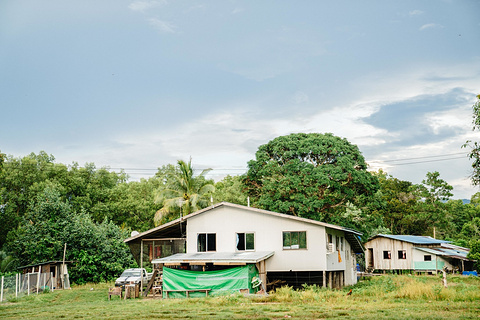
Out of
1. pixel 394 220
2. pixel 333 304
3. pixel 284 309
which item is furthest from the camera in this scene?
pixel 394 220

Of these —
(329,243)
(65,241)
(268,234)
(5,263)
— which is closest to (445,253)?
(329,243)

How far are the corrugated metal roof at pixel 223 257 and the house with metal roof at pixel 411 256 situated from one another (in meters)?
29.0

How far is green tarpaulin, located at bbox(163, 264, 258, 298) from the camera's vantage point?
86.8 ft

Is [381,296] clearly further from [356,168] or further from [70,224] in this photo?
[70,224]

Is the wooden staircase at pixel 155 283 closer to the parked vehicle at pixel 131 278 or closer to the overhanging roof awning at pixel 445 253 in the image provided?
the parked vehicle at pixel 131 278

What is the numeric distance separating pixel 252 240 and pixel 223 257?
339cm

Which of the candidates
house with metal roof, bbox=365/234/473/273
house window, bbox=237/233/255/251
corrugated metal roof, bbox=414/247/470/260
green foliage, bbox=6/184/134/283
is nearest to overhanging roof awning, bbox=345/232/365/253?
house window, bbox=237/233/255/251

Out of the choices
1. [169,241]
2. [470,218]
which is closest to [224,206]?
[169,241]

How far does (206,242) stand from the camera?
3098cm

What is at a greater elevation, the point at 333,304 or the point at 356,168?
the point at 356,168

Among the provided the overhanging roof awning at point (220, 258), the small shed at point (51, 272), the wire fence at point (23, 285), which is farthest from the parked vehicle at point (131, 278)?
the overhanging roof awning at point (220, 258)

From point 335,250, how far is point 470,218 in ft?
180

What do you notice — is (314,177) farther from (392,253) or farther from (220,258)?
(392,253)

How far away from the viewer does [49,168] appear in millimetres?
55438
